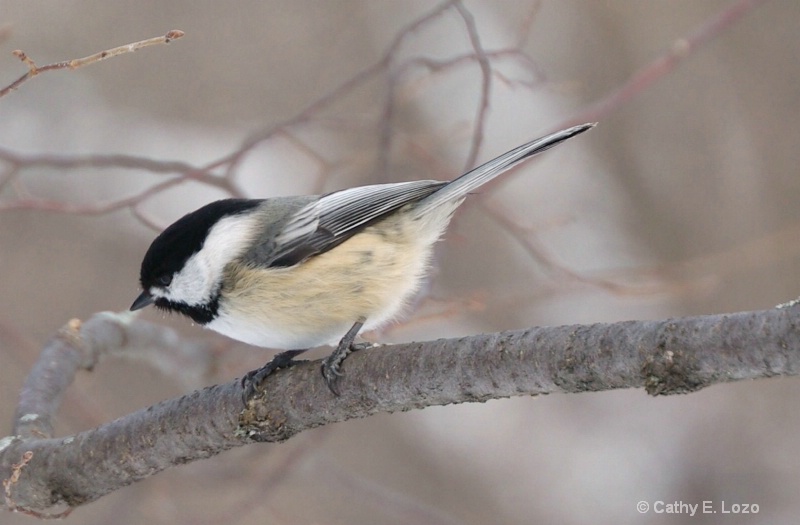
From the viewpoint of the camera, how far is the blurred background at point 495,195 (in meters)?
5.08

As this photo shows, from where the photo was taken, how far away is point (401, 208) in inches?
112

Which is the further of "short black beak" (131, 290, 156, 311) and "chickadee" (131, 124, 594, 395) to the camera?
"short black beak" (131, 290, 156, 311)

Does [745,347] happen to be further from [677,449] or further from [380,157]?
[677,449]

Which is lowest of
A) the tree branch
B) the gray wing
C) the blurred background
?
the tree branch

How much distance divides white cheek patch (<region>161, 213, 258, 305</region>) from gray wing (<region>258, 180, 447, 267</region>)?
13 centimetres

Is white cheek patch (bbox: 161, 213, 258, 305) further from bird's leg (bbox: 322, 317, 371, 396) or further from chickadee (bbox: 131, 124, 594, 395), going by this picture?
bird's leg (bbox: 322, 317, 371, 396)

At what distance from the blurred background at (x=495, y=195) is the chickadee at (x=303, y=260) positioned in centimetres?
183

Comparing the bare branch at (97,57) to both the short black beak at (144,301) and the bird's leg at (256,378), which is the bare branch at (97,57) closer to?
the bird's leg at (256,378)

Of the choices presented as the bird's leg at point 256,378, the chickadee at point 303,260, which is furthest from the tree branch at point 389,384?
the chickadee at point 303,260

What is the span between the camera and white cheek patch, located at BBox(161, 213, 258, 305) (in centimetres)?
268

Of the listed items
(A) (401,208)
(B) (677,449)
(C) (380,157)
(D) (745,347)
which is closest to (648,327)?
(D) (745,347)

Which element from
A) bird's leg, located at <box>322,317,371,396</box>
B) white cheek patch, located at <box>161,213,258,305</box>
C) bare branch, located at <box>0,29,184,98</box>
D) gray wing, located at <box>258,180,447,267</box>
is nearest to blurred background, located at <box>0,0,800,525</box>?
gray wing, located at <box>258,180,447,267</box>

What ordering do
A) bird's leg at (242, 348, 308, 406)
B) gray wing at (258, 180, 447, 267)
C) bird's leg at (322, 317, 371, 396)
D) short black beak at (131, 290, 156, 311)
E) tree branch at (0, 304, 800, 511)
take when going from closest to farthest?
tree branch at (0, 304, 800, 511) < bird's leg at (322, 317, 371, 396) < bird's leg at (242, 348, 308, 406) < gray wing at (258, 180, 447, 267) < short black beak at (131, 290, 156, 311)

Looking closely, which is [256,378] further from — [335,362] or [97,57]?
[97,57]
